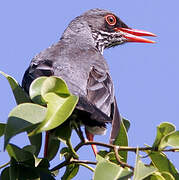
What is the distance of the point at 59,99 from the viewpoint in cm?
343

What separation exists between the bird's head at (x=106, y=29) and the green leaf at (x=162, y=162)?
426 centimetres

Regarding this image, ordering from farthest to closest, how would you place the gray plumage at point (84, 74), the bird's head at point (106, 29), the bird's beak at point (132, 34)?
the bird's beak at point (132, 34) → the bird's head at point (106, 29) → the gray plumage at point (84, 74)

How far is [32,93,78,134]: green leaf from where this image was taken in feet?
10.5

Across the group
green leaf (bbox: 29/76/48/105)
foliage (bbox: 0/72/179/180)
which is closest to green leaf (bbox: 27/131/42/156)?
foliage (bbox: 0/72/179/180)

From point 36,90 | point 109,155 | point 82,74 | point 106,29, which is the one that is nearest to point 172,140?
point 109,155

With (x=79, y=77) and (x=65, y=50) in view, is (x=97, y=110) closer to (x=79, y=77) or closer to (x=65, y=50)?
(x=79, y=77)

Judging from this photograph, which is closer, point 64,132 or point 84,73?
→ point 64,132

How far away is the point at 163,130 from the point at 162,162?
320mm

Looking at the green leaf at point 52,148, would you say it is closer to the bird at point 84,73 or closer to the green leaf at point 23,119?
the bird at point 84,73

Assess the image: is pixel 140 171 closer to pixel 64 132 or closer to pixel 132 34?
pixel 64 132

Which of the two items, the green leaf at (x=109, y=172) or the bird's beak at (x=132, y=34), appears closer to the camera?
the green leaf at (x=109, y=172)

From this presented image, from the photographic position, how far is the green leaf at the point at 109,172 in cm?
327

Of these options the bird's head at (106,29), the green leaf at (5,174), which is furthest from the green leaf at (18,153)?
the bird's head at (106,29)

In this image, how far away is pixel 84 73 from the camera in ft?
17.7
